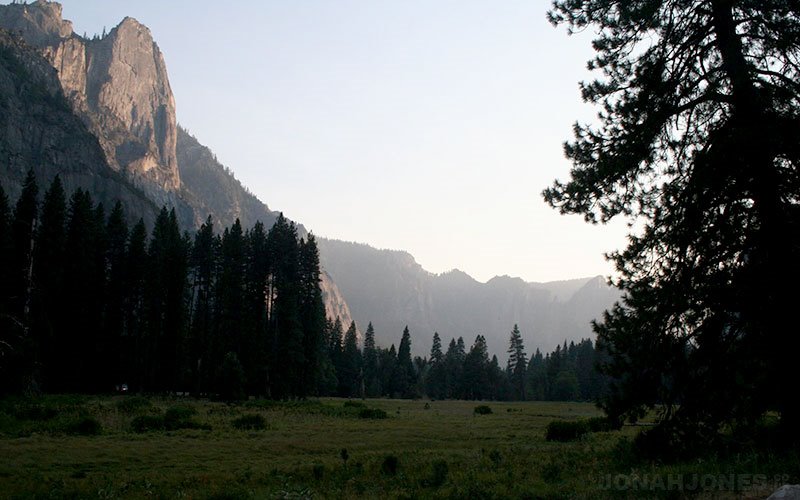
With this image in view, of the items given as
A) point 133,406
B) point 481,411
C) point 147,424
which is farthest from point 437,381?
point 147,424

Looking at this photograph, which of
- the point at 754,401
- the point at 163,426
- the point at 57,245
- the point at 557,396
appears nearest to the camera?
the point at 754,401

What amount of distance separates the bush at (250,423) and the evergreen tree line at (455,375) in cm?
7876

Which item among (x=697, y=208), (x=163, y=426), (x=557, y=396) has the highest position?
(x=697, y=208)

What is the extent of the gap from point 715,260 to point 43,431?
27.3 metres

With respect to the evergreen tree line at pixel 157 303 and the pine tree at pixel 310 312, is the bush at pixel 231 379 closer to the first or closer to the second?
the evergreen tree line at pixel 157 303

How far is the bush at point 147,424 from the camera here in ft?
91.2

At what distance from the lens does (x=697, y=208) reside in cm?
1255

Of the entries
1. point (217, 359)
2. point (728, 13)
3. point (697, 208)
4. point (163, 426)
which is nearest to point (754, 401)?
point (697, 208)

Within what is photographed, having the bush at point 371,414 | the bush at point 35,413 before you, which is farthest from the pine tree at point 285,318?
the bush at point 35,413

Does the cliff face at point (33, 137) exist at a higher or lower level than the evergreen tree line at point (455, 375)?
higher

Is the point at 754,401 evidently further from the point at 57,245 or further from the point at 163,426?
the point at 57,245

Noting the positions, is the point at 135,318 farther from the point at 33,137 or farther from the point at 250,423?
the point at 33,137

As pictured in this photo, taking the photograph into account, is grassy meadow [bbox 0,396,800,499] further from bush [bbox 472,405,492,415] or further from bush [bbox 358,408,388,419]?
bush [bbox 472,405,492,415]

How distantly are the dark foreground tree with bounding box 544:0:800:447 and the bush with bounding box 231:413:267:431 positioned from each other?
21.9 m
